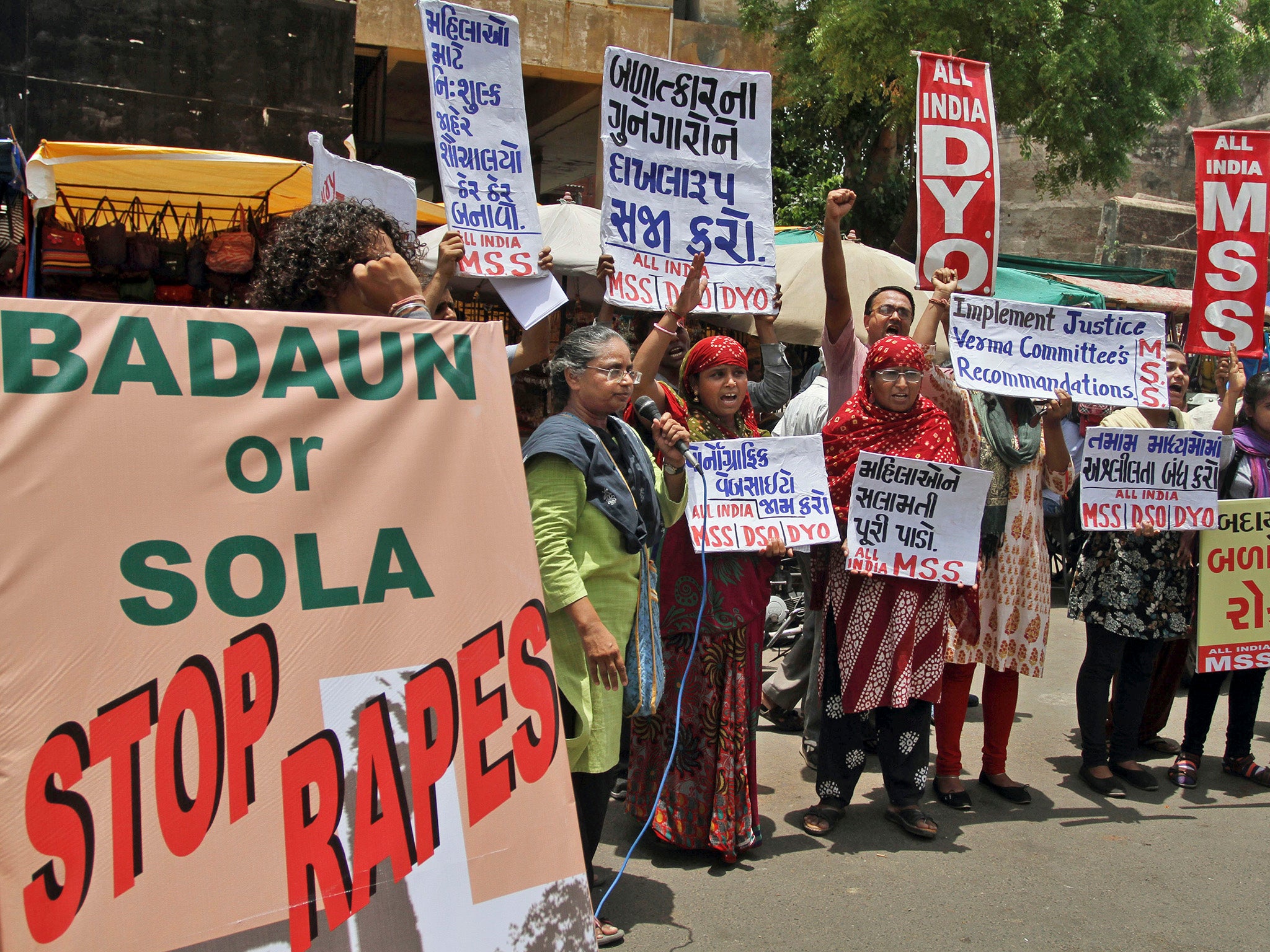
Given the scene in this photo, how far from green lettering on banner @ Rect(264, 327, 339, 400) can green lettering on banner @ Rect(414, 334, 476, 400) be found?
0.18 m

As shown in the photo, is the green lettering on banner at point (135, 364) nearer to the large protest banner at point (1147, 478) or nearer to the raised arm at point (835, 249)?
the raised arm at point (835, 249)

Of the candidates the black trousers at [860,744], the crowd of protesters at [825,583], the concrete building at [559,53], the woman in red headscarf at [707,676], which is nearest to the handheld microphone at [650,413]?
the crowd of protesters at [825,583]

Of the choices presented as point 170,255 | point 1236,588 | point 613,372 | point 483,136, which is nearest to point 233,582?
point 613,372

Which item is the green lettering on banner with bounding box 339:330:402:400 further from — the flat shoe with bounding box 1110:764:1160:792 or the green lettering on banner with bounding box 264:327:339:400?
the flat shoe with bounding box 1110:764:1160:792

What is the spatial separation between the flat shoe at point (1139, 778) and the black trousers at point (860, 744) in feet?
4.03

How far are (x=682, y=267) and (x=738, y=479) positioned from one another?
3.05ft

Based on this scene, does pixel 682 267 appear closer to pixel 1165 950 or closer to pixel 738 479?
pixel 738 479

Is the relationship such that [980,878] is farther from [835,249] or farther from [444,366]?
[444,366]

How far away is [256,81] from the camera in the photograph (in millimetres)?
9859

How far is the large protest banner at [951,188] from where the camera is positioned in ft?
15.2

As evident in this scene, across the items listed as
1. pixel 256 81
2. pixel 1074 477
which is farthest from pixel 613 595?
pixel 256 81

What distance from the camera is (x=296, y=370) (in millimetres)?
2092

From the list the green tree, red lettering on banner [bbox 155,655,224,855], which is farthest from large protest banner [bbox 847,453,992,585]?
the green tree

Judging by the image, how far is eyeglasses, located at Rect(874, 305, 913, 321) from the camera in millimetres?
4590
